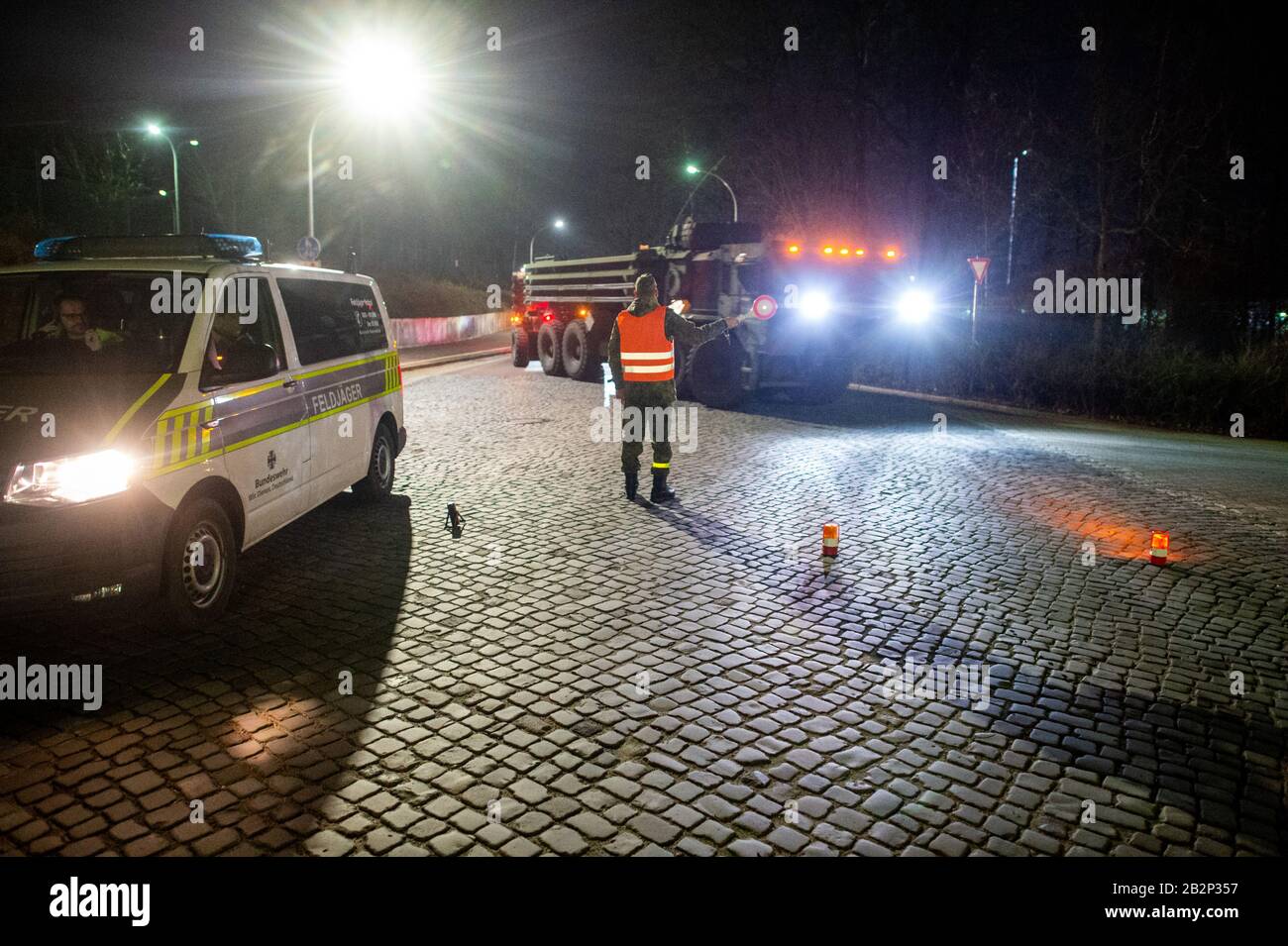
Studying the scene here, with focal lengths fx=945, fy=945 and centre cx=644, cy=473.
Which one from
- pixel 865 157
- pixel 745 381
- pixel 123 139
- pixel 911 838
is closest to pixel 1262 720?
pixel 911 838

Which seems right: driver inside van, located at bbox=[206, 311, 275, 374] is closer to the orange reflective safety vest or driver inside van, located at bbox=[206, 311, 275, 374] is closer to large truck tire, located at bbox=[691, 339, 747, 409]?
the orange reflective safety vest

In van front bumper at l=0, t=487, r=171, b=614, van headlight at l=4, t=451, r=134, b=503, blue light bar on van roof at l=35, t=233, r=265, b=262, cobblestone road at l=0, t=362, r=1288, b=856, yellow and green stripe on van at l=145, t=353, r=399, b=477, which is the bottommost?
cobblestone road at l=0, t=362, r=1288, b=856

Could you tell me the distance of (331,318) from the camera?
7340 millimetres

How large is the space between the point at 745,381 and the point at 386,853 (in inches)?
492

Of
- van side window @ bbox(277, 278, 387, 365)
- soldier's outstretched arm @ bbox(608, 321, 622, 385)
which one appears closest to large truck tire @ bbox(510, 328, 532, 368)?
soldier's outstretched arm @ bbox(608, 321, 622, 385)

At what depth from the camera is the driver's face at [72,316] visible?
18.4 ft

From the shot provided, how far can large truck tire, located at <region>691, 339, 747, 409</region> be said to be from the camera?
15.3 m

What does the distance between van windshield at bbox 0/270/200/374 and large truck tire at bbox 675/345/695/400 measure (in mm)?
10915

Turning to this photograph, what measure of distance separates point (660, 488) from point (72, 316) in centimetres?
479

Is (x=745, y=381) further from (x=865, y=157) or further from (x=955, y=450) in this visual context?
(x=865, y=157)

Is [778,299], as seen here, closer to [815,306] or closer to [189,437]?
[815,306]

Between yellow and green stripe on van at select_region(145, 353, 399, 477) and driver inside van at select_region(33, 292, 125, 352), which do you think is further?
driver inside van at select_region(33, 292, 125, 352)

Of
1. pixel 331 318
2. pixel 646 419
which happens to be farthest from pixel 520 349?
pixel 331 318

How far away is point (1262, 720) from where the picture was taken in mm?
4355
